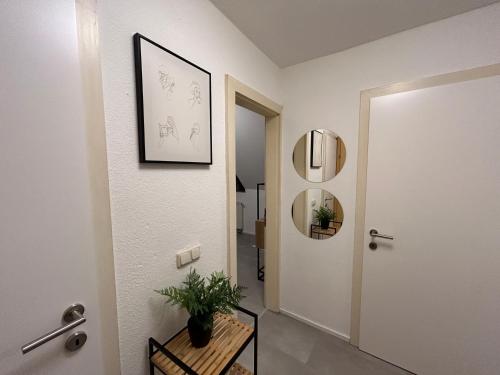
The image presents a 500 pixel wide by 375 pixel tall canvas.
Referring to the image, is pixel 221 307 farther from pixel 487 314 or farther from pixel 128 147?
pixel 487 314

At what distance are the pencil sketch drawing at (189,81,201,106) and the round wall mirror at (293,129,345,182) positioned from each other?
1005 mm

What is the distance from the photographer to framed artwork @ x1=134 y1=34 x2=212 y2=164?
72 centimetres

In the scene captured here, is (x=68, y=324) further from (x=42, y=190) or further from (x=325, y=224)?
(x=325, y=224)

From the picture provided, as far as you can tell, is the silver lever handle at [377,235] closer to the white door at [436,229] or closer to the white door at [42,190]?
the white door at [436,229]

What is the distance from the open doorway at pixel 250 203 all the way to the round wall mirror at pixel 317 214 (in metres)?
0.68

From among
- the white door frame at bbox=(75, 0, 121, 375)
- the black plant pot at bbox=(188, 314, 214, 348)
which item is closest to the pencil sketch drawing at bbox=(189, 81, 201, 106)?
the white door frame at bbox=(75, 0, 121, 375)

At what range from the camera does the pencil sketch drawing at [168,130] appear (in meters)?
0.79

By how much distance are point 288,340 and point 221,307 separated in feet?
3.76

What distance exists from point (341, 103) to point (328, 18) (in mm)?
545

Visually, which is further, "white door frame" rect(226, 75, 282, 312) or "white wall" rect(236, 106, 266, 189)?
"white wall" rect(236, 106, 266, 189)

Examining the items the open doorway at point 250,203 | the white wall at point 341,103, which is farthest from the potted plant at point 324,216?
the open doorway at point 250,203

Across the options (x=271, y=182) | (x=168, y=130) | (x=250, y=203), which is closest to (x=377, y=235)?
(x=271, y=182)

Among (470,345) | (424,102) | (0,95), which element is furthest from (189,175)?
(470,345)

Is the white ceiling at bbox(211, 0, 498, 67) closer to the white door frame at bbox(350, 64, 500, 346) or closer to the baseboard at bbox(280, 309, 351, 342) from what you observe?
Result: the white door frame at bbox(350, 64, 500, 346)
